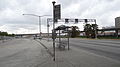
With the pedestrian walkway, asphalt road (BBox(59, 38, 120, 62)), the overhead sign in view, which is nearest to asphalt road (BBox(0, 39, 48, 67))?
the pedestrian walkway

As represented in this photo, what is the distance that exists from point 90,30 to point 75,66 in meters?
84.8

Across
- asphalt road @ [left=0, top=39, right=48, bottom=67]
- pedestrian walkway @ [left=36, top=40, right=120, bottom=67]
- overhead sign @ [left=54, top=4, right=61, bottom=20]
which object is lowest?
asphalt road @ [left=0, top=39, right=48, bottom=67]

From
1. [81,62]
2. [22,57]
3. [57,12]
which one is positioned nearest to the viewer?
[81,62]

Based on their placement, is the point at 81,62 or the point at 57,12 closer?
the point at 81,62

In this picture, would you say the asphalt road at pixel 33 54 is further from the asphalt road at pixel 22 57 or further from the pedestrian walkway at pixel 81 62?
the pedestrian walkway at pixel 81 62

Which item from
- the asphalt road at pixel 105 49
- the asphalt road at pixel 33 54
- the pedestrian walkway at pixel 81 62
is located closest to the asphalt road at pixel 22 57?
the asphalt road at pixel 33 54

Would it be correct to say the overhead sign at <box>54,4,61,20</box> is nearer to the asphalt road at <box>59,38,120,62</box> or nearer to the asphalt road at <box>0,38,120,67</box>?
the asphalt road at <box>0,38,120,67</box>

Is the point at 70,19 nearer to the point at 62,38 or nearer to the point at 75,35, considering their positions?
the point at 62,38

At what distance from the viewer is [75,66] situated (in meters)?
8.80

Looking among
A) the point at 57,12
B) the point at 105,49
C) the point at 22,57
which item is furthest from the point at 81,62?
the point at 105,49

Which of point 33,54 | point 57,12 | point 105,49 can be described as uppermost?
point 57,12

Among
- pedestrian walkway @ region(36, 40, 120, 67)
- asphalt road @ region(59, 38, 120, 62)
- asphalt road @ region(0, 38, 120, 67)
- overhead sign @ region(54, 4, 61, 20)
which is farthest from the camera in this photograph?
asphalt road @ region(59, 38, 120, 62)

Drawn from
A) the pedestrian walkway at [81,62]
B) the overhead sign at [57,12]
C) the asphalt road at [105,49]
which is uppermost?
the overhead sign at [57,12]

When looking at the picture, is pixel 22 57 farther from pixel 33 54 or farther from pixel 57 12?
pixel 57 12
